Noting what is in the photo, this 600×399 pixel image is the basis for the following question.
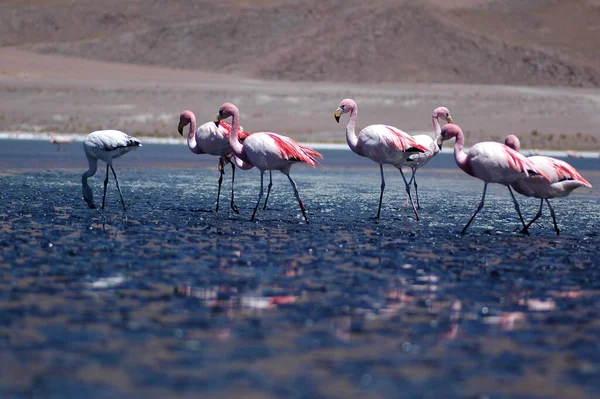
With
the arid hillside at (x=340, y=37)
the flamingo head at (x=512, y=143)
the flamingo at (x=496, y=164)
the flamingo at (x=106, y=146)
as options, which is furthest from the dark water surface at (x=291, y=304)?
the arid hillside at (x=340, y=37)

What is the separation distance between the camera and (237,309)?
6.98m

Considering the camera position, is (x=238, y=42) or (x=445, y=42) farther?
(x=238, y=42)

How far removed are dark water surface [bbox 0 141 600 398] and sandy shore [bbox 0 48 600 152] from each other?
78.1ft

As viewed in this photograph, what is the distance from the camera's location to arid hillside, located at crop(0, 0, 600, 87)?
92438mm

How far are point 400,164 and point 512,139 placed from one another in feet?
5.34

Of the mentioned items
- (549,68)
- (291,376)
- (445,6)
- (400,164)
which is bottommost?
(291,376)

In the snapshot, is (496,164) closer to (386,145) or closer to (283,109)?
(386,145)

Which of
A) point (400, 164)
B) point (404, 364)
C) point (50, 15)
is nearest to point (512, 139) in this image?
point (400, 164)

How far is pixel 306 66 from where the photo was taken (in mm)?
93312

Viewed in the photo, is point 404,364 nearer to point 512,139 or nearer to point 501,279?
point 501,279

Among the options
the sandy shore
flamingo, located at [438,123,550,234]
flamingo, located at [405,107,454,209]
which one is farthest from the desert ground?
flamingo, located at [438,123,550,234]

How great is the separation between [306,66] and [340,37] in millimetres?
6727

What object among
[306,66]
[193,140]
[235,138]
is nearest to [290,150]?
[235,138]

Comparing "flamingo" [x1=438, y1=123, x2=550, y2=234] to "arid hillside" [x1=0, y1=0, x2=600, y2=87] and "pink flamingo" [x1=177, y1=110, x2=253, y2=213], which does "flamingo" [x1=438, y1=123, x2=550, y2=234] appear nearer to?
"pink flamingo" [x1=177, y1=110, x2=253, y2=213]
